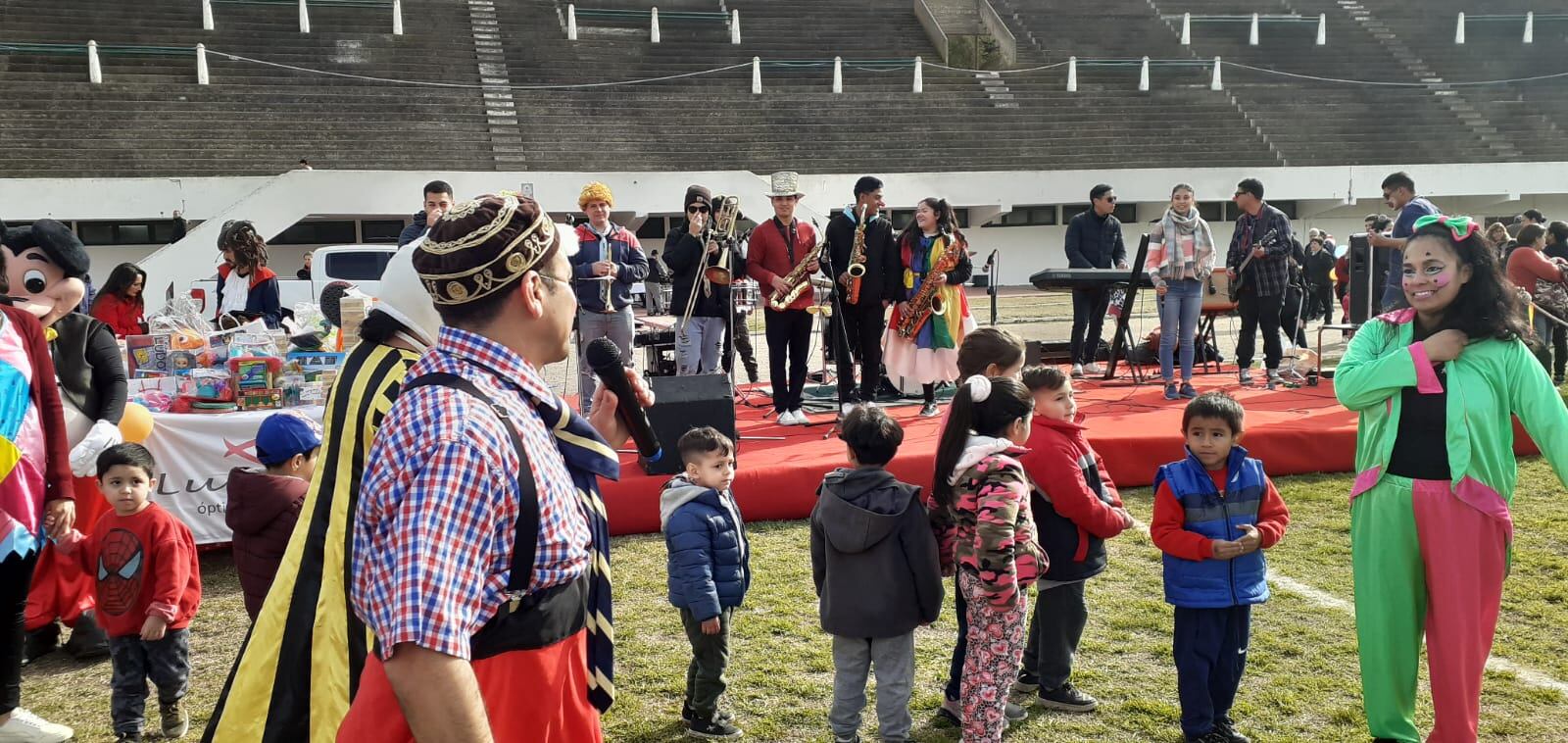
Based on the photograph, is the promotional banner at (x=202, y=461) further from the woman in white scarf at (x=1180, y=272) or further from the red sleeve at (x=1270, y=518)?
the woman in white scarf at (x=1180, y=272)

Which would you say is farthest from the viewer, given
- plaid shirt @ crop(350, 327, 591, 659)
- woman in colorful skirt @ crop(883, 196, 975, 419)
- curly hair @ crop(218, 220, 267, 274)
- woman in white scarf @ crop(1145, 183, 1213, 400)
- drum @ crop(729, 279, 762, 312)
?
woman in white scarf @ crop(1145, 183, 1213, 400)

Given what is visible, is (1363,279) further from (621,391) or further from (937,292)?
(621,391)

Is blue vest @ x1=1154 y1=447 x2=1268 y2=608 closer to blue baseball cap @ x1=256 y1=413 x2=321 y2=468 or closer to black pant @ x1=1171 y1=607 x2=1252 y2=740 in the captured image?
black pant @ x1=1171 y1=607 x2=1252 y2=740

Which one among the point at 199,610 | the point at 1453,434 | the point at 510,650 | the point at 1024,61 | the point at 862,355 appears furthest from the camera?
the point at 1024,61

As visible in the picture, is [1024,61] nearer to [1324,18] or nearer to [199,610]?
[1324,18]

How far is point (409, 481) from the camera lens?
1700mm

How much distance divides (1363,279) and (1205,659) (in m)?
9.70

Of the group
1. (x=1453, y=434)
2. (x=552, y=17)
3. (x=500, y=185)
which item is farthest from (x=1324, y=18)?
(x=1453, y=434)

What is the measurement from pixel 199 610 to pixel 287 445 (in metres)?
2.11

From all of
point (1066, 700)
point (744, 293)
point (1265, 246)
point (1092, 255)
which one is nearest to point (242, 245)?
point (744, 293)

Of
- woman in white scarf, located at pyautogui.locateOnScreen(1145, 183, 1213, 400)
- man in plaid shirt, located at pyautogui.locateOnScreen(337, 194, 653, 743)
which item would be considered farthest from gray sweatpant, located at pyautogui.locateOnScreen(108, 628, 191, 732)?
woman in white scarf, located at pyautogui.locateOnScreen(1145, 183, 1213, 400)

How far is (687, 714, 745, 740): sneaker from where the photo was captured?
4160 mm

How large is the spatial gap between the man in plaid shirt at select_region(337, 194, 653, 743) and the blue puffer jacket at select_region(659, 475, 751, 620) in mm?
1894

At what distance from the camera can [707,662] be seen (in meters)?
4.15
